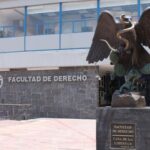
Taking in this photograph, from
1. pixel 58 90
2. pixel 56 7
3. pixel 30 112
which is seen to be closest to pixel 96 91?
pixel 58 90

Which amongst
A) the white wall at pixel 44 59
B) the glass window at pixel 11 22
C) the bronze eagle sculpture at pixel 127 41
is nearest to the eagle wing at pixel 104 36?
the bronze eagle sculpture at pixel 127 41

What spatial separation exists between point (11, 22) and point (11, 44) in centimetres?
505

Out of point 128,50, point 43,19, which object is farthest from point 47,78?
point 128,50

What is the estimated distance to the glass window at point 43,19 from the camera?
25484 mm

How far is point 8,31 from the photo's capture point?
91.8 ft

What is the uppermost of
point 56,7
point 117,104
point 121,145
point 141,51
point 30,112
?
point 56,7

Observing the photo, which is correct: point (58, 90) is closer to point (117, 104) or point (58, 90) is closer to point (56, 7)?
point (56, 7)

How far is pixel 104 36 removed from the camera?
8430mm

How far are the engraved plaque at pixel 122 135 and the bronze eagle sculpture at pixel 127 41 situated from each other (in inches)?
41.1

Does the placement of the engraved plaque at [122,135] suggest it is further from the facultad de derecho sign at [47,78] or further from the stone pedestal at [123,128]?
the facultad de derecho sign at [47,78]

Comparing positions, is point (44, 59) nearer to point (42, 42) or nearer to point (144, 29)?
point (42, 42)

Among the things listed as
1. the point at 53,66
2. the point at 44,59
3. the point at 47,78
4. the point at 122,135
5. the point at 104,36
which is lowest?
the point at 47,78

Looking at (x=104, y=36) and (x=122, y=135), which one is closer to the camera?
(x=122, y=135)

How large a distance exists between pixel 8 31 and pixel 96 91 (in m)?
9.31
